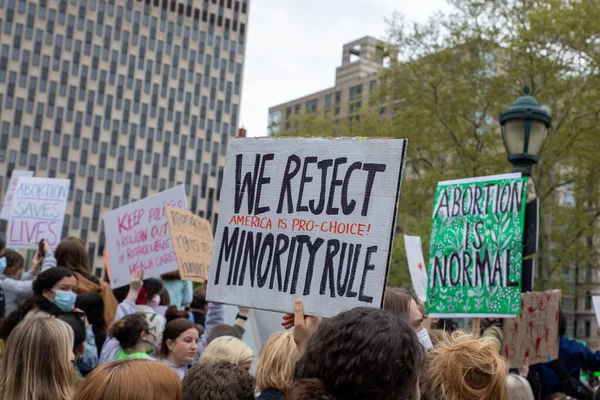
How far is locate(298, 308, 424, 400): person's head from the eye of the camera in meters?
2.12

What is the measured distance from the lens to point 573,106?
21.3m

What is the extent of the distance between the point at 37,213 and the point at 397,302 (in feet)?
26.0

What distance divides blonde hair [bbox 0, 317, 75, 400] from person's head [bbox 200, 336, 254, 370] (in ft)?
4.44

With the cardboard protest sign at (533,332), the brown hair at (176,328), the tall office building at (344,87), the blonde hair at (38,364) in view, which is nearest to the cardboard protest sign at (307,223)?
the blonde hair at (38,364)

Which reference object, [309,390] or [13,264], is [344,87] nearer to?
[13,264]

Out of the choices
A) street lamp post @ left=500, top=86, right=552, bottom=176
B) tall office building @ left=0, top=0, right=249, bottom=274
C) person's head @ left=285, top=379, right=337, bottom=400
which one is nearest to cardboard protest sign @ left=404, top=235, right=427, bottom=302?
street lamp post @ left=500, top=86, right=552, bottom=176

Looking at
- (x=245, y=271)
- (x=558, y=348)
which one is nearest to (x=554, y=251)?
(x=558, y=348)

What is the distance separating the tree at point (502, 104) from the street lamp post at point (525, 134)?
1386 centimetres

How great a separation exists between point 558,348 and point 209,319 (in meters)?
2.79

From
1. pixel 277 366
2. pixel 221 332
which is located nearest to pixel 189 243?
pixel 221 332

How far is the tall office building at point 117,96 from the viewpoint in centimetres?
9300

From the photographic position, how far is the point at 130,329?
520cm

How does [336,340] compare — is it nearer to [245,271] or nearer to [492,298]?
[245,271]

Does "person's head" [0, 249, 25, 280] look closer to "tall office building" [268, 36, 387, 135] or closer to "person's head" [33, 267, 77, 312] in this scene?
"person's head" [33, 267, 77, 312]
